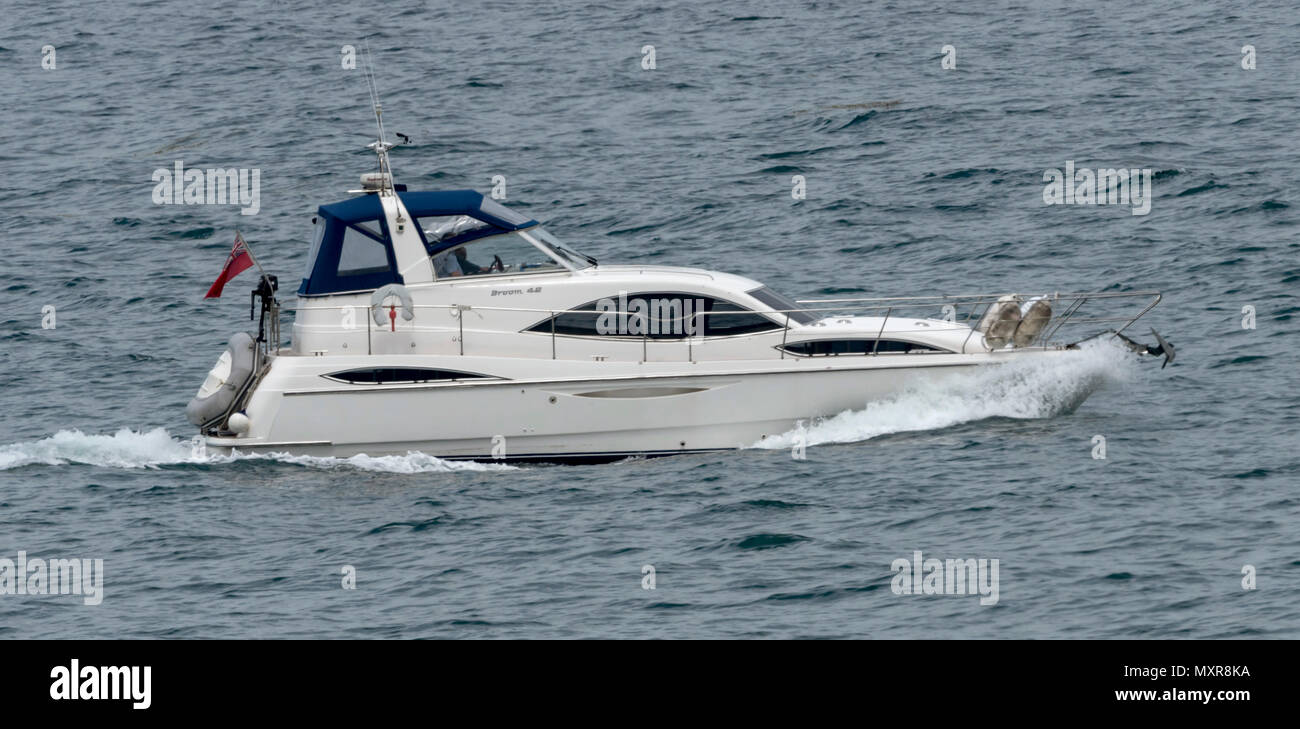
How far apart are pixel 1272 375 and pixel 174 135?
2618cm

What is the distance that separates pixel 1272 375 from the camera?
2212 centimetres

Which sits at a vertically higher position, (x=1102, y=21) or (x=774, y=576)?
(x=1102, y=21)

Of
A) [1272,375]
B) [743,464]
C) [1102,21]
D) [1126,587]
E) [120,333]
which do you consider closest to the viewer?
[1126,587]

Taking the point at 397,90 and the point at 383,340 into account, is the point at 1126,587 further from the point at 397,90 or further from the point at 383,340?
the point at 397,90

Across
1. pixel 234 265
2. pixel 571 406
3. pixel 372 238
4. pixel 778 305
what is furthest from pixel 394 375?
pixel 778 305

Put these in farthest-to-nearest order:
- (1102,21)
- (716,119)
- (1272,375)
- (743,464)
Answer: (1102,21) → (716,119) → (1272,375) → (743,464)

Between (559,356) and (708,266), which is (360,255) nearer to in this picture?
(559,356)

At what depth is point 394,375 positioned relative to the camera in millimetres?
20953

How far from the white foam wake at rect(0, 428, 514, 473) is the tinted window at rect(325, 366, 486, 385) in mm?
916

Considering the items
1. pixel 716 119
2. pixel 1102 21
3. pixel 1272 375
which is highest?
pixel 1102 21

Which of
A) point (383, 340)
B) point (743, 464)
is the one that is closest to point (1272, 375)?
point (743, 464)

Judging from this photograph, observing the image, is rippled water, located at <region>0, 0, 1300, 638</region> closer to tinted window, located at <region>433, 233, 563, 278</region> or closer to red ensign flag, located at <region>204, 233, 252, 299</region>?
red ensign flag, located at <region>204, 233, 252, 299</region>

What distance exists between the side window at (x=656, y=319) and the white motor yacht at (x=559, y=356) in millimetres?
17
